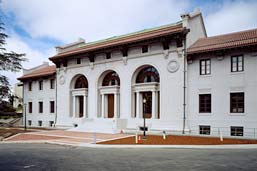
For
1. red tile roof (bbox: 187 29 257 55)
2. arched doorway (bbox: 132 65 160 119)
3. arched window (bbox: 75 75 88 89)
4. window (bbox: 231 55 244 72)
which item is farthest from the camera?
arched window (bbox: 75 75 88 89)

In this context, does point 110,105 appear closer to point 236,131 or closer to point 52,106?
point 52,106

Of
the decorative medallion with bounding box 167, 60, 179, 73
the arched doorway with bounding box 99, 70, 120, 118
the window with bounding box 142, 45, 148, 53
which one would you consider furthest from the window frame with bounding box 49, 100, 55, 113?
the decorative medallion with bounding box 167, 60, 179, 73

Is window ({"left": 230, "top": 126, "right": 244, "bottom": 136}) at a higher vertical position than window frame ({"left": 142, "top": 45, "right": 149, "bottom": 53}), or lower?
lower

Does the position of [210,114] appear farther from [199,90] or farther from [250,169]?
[250,169]

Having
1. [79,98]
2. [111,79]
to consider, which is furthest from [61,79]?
[111,79]

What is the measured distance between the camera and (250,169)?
911 centimetres

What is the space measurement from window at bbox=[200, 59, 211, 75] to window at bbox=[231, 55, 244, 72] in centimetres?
204

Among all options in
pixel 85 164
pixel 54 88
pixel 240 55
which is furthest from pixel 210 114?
pixel 54 88

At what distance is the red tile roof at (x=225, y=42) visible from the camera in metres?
20.6

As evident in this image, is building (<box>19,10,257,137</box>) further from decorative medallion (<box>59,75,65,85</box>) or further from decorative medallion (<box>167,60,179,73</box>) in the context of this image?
decorative medallion (<box>59,75,65,85</box>)

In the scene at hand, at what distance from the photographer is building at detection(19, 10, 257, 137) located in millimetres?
21422

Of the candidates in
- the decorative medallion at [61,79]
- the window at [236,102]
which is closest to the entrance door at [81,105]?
the decorative medallion at [61,79]

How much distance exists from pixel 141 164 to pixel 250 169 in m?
4.07

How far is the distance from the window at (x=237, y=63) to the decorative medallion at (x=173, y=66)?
5006 millimetres
